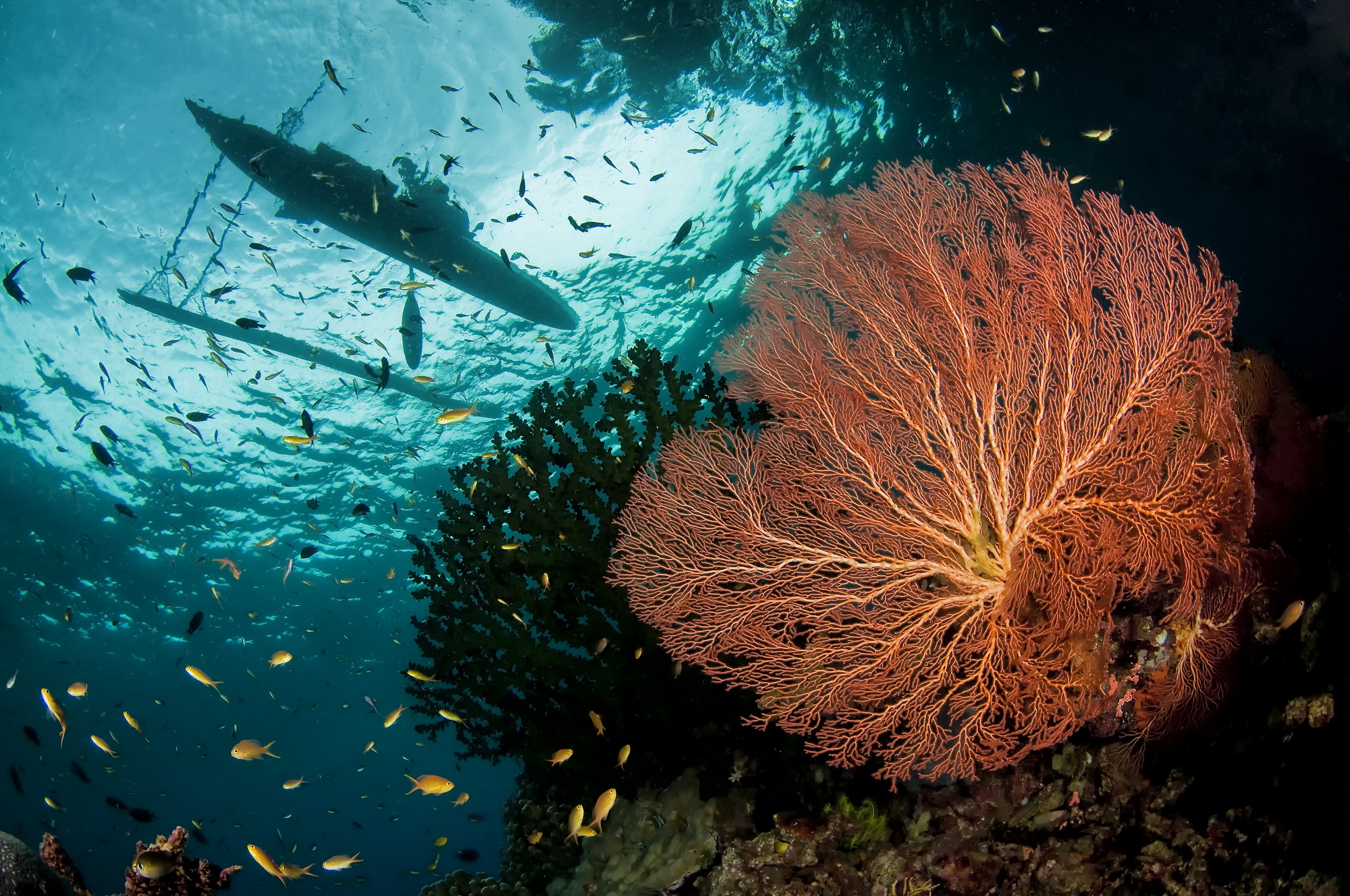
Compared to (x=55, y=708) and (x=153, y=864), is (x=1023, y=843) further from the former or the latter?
(x=55, y=708)

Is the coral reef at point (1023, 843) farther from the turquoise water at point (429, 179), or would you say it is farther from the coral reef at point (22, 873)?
the coral reef at point (22, 873)

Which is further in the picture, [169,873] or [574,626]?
[574,626]

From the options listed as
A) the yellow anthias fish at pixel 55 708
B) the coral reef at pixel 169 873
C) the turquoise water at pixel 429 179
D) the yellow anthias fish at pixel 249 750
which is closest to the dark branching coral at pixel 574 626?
the coral reef at pixel 169 873

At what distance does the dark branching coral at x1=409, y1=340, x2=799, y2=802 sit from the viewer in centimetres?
455

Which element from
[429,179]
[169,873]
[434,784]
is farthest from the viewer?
[429,179]

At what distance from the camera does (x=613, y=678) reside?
15.0 ft

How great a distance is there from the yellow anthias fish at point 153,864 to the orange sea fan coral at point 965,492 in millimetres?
3414

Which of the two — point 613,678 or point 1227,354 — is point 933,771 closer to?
point 613,678

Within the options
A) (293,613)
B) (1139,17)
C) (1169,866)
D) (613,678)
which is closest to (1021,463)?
(1169,866)

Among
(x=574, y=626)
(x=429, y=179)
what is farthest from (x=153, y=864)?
(x=429, y=179)

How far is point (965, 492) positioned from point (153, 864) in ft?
18.2

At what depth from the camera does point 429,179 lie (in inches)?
520

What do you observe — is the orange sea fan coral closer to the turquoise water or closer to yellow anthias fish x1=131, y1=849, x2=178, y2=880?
the turquoise water

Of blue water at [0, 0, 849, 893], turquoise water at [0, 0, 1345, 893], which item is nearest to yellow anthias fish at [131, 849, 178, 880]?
blue water at [0, 0, 849, 893]
